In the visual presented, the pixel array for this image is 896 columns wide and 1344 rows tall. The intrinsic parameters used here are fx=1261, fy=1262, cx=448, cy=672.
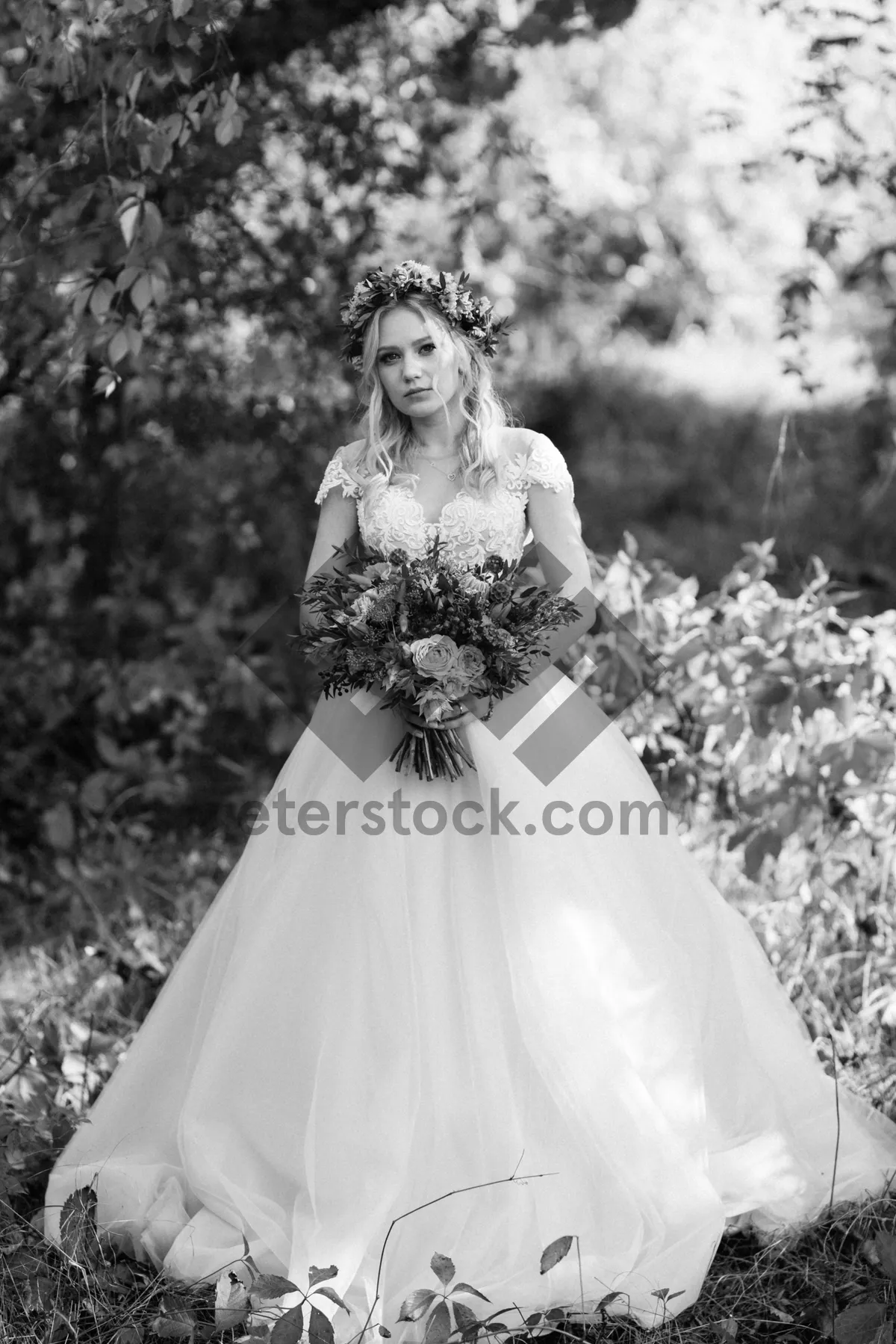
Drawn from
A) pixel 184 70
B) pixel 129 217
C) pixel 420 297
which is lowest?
pixel 420 297

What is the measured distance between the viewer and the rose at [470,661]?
8.45ft

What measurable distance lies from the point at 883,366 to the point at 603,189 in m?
4.17

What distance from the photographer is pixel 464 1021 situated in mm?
2650

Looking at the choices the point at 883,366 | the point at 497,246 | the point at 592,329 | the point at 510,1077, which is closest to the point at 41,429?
the point at 497,246

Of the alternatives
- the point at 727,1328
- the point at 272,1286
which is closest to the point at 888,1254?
the point at 727,1328

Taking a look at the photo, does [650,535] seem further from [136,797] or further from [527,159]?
[136,797]

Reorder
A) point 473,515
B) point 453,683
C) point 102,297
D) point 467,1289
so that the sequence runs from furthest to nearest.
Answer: point 102,297 < point 473,515 < point 453,683 < point 467,1289

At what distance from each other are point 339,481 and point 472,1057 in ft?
4.76

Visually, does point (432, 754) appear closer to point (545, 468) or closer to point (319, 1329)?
point (545, 468)

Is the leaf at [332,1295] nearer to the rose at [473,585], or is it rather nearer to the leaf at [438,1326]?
the leaf at [438,1326]

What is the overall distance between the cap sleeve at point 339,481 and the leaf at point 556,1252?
70.2 inches

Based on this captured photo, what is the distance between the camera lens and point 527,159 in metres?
5.96

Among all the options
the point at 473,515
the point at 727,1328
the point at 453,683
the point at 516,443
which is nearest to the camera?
the point at 727,1328

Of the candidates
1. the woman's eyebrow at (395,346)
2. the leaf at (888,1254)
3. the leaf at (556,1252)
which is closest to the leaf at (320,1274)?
the leaf at (556,1252)
